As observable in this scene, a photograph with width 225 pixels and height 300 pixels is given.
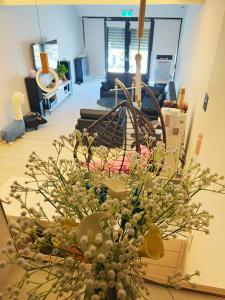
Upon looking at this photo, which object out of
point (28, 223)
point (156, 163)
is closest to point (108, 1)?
point (156, 163)

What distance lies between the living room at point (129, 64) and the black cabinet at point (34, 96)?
95 mm

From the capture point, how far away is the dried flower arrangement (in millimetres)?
526

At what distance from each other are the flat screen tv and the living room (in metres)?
0.12

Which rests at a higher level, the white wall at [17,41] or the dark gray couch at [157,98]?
the white wall at [17,41]

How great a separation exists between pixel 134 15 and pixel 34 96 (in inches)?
169

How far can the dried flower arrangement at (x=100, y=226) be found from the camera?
1.73 ft

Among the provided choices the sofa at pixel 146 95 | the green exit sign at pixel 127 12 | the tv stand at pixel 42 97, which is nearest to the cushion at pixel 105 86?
→ the sofa at pixel 146 95

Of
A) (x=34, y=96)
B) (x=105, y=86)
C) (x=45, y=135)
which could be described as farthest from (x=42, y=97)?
(x=105, y=86)

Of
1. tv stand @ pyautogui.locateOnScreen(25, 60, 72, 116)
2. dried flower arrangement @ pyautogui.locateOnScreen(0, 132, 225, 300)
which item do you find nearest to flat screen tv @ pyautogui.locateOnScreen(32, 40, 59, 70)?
tv stand @ pyautogui.locateOnScreen(25, 60, 72, 116)

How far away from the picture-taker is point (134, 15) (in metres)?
7.50

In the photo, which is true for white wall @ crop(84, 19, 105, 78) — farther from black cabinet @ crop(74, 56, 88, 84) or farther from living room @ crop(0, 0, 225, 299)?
black cabinet @ crop(74, 56, 88, 84)

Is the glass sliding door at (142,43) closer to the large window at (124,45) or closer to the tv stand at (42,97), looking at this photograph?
the large window at (124,45)

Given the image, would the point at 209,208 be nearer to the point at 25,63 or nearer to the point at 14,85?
the point at 14,85

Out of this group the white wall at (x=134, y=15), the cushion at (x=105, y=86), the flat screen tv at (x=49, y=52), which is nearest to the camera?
the flat screen tv at (x=49, y=52)
